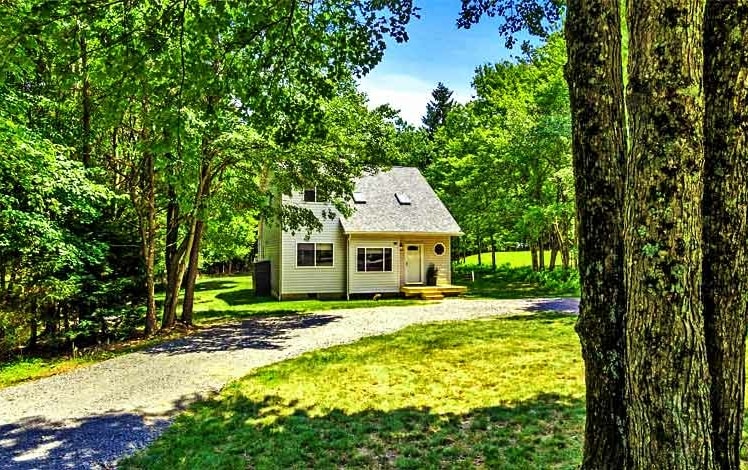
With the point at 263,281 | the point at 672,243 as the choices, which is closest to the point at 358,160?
the point at 263,281

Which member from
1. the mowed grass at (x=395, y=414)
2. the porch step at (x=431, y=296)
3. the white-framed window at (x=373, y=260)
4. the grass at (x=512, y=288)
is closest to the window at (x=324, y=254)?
the white-framed window at (x=373, y=260)

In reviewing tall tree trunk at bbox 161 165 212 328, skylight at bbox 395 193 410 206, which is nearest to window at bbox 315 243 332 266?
skylight at bbox 395 193 410 206

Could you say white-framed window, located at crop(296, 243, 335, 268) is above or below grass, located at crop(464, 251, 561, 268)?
above

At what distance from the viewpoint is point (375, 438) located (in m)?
4.94

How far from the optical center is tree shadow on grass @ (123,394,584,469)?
4379mm

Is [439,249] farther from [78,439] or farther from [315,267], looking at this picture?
[78,439]

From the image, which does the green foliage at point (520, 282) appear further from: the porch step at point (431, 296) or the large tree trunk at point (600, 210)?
the large tree trunk at point (600, 210)

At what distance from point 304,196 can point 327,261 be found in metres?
2.80

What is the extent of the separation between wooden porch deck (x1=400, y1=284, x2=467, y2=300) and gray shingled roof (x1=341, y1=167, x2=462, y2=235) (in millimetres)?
2252

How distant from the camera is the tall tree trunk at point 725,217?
7.23ft

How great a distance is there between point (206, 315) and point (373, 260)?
7183mm

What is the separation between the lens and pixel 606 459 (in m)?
2.77

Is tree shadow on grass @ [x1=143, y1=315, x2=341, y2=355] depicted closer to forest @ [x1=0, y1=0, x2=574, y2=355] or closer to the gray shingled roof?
forest @ [x1=0, y1=0, x2=574, y2=355]

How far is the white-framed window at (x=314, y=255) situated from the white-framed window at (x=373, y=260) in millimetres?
1129
